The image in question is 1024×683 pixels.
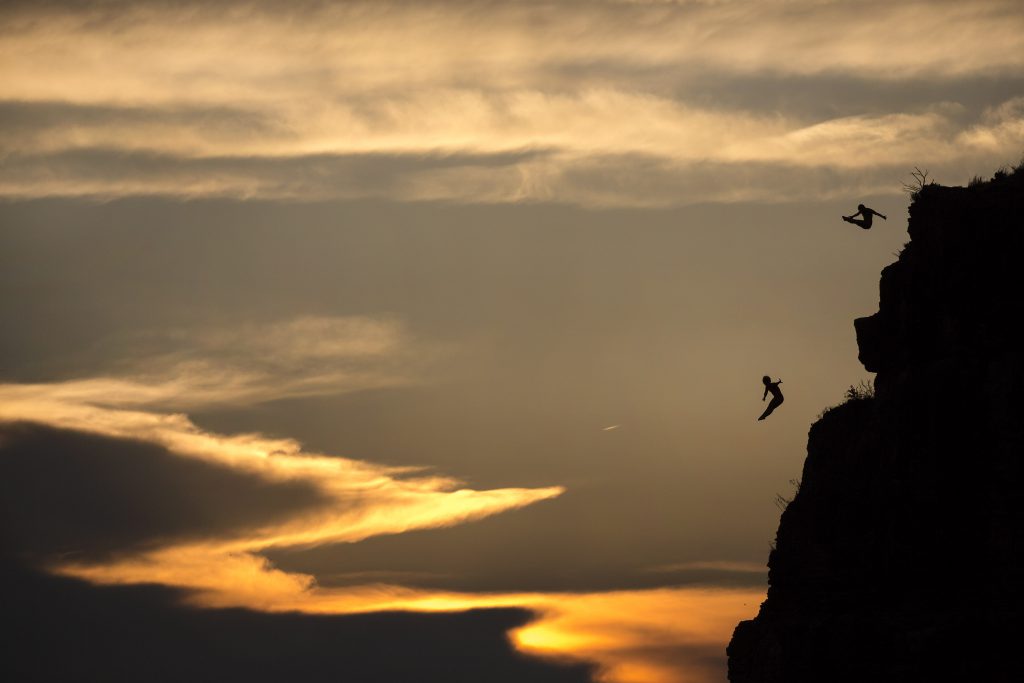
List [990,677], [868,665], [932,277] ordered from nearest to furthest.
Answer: [990,677]
[868,665]
[932,277]

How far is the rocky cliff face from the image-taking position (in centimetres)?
5466

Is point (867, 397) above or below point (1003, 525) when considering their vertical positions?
above

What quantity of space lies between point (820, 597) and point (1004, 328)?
12.7m

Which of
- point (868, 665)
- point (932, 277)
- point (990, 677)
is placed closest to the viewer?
point (990, 677)

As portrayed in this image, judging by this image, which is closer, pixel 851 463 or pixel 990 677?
pixel 990 677

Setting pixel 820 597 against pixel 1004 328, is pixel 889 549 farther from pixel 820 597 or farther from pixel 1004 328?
pixel 1004 328

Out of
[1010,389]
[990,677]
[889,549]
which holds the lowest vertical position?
[990,677]

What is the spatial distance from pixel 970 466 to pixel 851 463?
635 centimetres

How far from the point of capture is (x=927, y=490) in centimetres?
5822

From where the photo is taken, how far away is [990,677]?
52.3m

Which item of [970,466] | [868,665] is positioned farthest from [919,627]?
[970,466]

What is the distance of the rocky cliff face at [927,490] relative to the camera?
54.7 metres

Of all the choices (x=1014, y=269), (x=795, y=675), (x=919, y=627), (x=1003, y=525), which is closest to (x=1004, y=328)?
(x=1014, y=269)

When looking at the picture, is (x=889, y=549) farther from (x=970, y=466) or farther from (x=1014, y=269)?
(x=1014, y=269)
